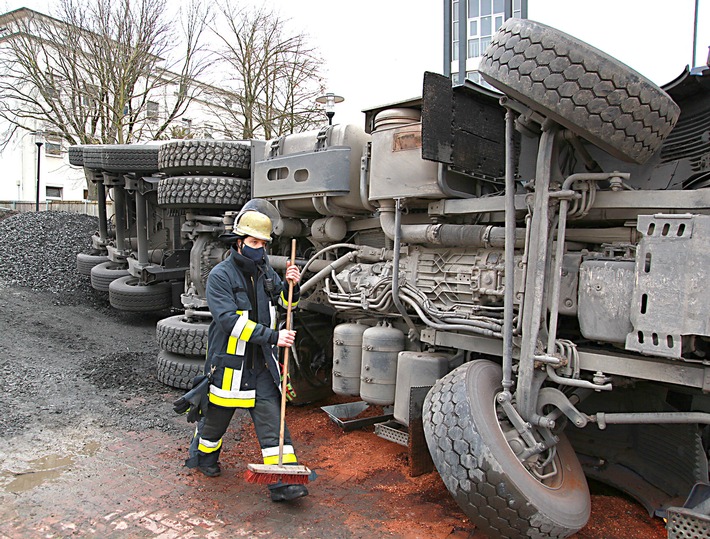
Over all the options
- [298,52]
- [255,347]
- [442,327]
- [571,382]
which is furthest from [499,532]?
[298,52]

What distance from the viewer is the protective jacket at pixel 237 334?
363 centimetres

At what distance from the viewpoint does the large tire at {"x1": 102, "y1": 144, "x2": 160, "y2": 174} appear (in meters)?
7.86

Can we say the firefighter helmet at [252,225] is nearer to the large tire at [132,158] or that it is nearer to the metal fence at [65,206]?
the large tire at [132,158]

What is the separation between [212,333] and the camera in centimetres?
387

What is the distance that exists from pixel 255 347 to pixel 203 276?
2547mm

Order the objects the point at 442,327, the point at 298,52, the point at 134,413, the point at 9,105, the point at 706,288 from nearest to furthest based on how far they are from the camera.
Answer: the point at 706,288, the point at 442,327, the point at 134,413, the point at 298,52, the point at 9,105

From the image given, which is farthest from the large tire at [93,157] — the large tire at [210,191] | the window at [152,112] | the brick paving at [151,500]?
the window at [152,112]

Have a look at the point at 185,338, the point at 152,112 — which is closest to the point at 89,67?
the point at 152,112

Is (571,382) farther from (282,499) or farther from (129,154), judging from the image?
(129,154)

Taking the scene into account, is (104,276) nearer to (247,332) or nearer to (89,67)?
(247,332)

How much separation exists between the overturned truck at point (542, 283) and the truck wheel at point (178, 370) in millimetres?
1811

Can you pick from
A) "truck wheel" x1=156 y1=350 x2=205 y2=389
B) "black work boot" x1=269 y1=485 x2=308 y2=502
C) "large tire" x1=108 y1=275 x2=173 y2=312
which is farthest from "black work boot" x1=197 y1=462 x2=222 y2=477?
"large tire" x1=108 y1=275 x2=173 y2=312

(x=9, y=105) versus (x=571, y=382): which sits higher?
(x=9, y=105)

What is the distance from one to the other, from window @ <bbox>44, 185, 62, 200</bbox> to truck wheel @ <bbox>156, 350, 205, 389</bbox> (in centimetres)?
2695
